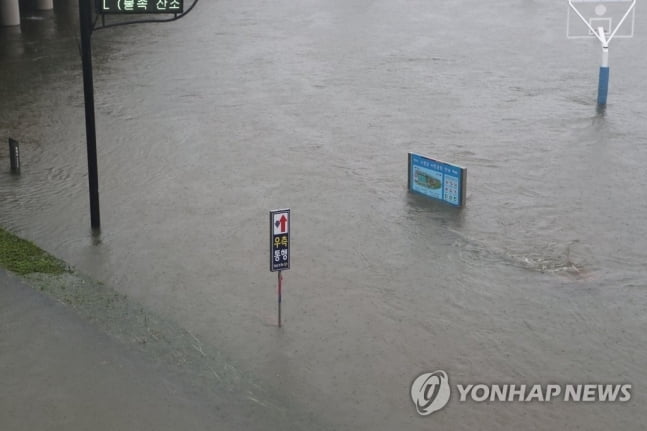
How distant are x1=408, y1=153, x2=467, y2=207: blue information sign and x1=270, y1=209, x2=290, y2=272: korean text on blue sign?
6.55m

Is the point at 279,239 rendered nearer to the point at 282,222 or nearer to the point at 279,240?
the point at 279,240

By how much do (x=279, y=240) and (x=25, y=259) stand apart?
479cm

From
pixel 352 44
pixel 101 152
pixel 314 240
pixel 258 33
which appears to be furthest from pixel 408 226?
pixel 258 33

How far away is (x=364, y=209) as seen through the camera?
1900 cm

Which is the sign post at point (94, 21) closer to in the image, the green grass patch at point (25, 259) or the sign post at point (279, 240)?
the green grass patch at point (25, 259)

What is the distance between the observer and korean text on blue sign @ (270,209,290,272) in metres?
13.1

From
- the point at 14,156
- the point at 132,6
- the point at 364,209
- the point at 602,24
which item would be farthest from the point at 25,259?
the point at 602,24

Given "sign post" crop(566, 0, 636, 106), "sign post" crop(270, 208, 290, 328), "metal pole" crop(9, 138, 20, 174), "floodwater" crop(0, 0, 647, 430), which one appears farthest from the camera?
"sign post" crop(566, 0, 636, 106)

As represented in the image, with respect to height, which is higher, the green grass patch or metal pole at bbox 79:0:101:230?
metal pole at bbox 79:0:101:230

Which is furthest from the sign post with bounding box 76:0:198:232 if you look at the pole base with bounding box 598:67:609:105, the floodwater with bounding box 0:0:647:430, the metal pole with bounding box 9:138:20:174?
the pole base with bounding box 598:67:609:105

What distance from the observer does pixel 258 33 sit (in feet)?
139

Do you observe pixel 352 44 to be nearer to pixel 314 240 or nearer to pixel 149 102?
pixel 149 102

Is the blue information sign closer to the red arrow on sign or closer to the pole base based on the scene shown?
the red arrow on sign

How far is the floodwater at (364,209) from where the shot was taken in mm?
12578
